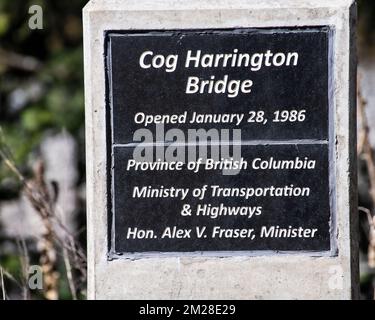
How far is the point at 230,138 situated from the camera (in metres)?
4.45

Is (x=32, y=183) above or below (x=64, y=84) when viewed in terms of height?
below

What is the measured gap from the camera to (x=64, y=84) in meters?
7.42

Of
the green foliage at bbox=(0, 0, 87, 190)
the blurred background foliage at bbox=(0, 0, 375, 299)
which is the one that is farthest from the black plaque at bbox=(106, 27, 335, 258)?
the green foliage at bbox=(0, 0, 87, 190)

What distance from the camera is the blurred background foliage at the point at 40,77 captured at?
709 cm

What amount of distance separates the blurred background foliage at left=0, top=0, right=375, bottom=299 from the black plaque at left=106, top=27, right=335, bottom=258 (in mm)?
2291

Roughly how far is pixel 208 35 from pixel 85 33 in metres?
0.52

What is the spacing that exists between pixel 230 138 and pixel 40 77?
342cm

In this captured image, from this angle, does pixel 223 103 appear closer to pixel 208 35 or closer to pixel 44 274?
pixel 208 35

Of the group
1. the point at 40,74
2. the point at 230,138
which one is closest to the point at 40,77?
the point at 40,74

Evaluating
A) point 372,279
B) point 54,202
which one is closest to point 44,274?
point 54,202

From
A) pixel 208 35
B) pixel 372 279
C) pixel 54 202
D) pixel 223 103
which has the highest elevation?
pixel 208 35

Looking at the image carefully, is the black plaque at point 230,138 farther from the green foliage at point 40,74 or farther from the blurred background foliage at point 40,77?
the green foliage at point 40,74

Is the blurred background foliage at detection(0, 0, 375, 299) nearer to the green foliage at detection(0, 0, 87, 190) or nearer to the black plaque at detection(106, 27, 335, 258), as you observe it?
the green foliage at detection(0, 0, 87, 190)

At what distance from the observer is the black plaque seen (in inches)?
175
